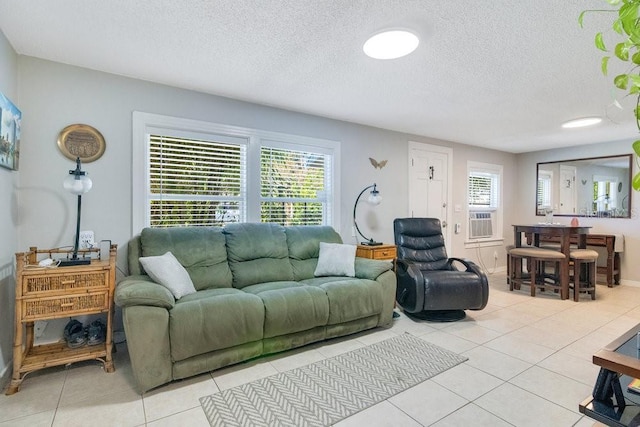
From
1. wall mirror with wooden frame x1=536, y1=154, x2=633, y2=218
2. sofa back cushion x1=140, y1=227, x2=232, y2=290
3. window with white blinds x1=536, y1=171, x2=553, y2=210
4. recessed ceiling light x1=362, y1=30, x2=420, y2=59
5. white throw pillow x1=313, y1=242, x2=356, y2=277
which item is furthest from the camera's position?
window with white blinds x1=536, y1=171, x2=553, y2=210

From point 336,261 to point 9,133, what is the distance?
8.82ft

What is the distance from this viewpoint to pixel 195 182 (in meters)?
3.17

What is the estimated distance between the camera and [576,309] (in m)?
3.70

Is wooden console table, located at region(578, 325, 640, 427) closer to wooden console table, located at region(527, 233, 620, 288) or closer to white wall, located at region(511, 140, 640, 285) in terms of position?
wooden console table, located at region(527, 233, 620, 288)

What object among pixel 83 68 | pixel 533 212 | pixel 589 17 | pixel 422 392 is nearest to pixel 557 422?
pixel 422 392

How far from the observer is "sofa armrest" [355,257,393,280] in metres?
3.04

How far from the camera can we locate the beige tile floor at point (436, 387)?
178cm

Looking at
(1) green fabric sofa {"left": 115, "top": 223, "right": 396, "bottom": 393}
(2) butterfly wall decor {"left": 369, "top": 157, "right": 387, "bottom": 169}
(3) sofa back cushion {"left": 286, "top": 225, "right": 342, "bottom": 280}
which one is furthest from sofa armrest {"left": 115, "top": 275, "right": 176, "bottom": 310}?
(2) butterfly wall decor {"left": 369, "top": 157, "right": 387, "bottom": 169}

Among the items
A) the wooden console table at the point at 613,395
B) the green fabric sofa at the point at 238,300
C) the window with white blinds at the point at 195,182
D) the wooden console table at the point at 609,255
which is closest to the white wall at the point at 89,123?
the window with white blinds at the point at 195,182

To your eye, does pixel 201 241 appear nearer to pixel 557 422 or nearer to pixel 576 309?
pixel 557 422

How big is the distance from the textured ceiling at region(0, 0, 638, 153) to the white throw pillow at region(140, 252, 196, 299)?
1.54 meters

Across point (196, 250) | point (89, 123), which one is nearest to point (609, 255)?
point (196, 250)

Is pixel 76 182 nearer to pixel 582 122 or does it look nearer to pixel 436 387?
pixel 436 387

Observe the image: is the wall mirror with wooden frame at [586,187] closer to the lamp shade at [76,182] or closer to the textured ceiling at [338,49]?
the textured ceiling at [338,49]
